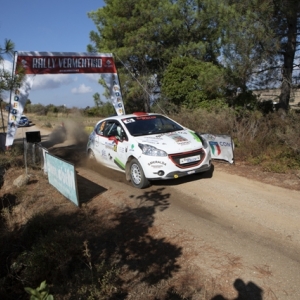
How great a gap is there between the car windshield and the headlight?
2.37 feet

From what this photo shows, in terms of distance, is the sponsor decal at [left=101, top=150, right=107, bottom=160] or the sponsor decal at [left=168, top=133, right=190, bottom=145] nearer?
the sponsor decal at [left=168, top=133, right=190, bottom=145]

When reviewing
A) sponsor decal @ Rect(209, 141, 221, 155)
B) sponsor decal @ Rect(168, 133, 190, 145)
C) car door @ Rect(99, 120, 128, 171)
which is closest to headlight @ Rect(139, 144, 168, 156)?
sponsor decal @ Rect(168, 133, 190, 145)

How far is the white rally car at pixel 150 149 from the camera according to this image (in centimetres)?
725

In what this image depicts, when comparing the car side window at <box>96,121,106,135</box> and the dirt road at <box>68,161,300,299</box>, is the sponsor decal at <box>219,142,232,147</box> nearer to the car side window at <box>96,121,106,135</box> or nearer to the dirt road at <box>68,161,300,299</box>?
the dirt road at <box>68,161,300,299</box>

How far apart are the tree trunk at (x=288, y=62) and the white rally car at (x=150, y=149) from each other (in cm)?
610

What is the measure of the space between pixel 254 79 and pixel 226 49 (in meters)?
1.78

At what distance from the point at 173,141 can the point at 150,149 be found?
1.93ft

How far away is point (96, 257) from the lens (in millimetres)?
4871

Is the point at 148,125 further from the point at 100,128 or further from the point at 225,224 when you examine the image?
the point at 225,224

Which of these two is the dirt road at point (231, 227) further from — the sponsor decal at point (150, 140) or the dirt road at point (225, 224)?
the sponsor decal at point (150, 140)

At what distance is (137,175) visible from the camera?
25.3 feet

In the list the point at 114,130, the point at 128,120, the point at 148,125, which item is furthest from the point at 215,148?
the point at 114,130

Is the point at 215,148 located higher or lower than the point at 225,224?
higher

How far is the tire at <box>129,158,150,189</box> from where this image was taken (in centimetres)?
751
